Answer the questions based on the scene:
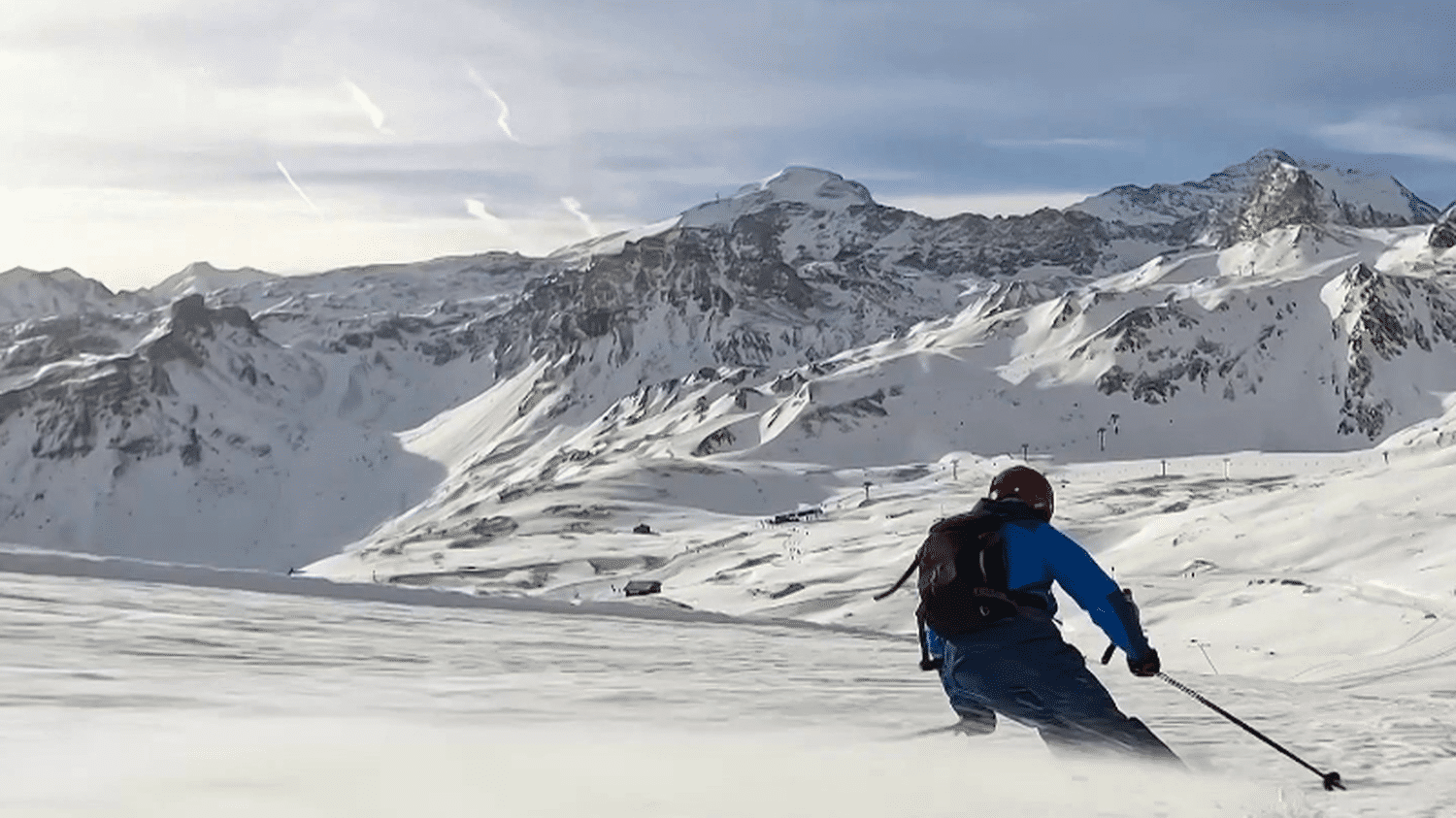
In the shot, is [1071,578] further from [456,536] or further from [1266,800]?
[456,536]

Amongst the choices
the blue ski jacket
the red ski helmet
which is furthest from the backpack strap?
the red ski helmet

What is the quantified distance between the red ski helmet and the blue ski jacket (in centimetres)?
23

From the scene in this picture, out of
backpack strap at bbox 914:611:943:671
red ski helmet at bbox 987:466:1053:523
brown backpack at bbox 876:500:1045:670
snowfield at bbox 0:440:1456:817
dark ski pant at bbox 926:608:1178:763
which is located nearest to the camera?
snowfield at bbox 0:440:1456:817

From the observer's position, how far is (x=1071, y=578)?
21.3 ft

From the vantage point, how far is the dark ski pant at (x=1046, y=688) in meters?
6.37

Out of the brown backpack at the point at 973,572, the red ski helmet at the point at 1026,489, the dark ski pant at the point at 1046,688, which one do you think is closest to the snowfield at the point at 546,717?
the dark ski pant at the point at 1046,688

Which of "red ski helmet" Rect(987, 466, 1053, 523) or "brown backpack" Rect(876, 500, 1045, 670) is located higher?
"red ski helmet" Rect(987, 466, 1053, 523)

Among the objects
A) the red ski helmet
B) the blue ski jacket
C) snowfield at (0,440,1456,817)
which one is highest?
the red ski helmet

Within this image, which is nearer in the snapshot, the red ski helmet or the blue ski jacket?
the blue ski jacket

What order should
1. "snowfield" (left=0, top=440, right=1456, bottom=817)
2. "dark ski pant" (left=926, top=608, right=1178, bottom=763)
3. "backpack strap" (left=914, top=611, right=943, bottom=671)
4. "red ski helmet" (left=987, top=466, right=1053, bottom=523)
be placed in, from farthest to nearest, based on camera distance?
"backpack strap" (left=914, top=611, right=943, bottom=671), "red ski helmet" (left=987, top=466, right=1053, bottom=523), "dark ski pant" (left=926, top=608, right=1178, bottom=763), "snowfield" (left=0, top=440, right=1456, bottom=817)

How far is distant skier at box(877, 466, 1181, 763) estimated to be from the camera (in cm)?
642

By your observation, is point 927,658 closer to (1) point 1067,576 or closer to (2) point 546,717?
(1) point 1067,576

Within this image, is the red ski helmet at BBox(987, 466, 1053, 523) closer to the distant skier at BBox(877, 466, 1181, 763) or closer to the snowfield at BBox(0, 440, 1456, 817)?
the distant skier at BBox(877, 466, 1181, 763)

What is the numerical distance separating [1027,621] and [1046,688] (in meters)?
0.36
